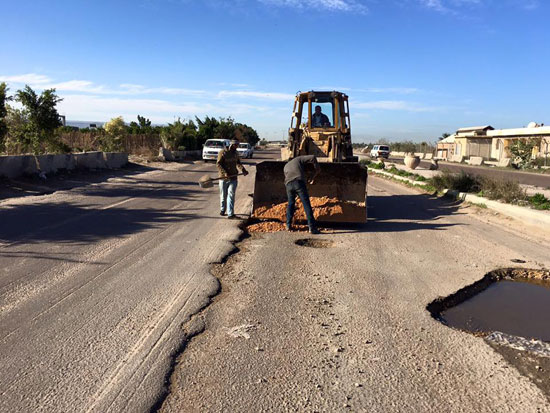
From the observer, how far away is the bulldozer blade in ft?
35.3

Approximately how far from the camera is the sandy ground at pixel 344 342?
131 inches

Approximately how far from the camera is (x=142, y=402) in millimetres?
3250

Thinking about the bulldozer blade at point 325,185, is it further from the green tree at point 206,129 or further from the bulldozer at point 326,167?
the green tree at point 206,129

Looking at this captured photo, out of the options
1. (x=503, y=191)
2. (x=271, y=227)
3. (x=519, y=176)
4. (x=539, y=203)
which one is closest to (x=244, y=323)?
(x=271, y=227)

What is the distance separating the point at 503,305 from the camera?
5.55m

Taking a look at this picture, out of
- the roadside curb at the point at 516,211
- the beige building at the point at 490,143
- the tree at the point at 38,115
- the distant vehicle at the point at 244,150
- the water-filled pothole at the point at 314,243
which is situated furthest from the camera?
the beige building at the point at 490,143

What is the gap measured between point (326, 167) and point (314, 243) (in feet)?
9.62

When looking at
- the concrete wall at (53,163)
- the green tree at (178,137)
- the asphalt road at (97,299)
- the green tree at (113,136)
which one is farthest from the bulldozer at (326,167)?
the green tree at (178,137)

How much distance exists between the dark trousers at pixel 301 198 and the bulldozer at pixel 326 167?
29.2 inches

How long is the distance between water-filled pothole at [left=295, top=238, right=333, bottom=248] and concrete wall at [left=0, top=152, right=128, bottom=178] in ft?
38.8

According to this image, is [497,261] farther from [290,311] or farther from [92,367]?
[92,367]

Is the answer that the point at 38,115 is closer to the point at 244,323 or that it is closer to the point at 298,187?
the point at 298,187

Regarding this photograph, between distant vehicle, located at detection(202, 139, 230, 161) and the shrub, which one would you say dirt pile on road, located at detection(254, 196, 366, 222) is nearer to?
the shrub

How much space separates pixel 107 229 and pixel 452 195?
36.5 feet
